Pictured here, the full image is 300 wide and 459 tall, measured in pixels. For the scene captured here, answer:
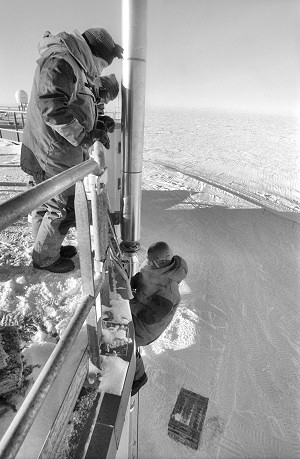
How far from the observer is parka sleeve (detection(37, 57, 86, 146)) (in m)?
1.86

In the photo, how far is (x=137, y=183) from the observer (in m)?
2.85

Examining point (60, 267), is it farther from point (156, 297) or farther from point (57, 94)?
point (57, 94)

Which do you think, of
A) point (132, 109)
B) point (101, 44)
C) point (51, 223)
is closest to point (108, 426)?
point (51, 223)

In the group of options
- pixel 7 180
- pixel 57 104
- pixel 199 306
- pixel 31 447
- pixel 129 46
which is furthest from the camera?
pixel 7 180

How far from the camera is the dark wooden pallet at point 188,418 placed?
3.59 metres

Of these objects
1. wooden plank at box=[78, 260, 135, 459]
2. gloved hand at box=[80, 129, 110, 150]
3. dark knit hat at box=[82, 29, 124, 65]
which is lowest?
wooden plank at box=[78, 260, 135, 459]

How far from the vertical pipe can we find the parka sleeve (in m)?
0.65

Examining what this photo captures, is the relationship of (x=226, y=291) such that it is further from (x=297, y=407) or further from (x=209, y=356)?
(x=297, y=407)

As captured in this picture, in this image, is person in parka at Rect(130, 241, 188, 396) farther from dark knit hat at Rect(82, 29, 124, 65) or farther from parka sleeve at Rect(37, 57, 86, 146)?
dark knit hat at Rect(82, 29, 124, 65)

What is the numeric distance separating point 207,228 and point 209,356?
11.1ft

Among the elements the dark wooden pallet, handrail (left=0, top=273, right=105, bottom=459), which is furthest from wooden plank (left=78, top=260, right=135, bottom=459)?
the dark wooden pallet

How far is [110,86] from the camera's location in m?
2.67

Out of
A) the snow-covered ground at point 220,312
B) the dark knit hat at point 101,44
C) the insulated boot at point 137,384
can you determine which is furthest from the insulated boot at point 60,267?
the dark knit hat at point 101,44

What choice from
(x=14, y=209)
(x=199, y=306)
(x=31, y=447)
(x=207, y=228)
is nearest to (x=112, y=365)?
(x=31, y=447)
